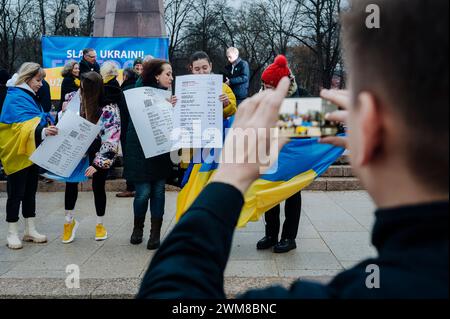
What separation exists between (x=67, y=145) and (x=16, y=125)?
2.22 feet

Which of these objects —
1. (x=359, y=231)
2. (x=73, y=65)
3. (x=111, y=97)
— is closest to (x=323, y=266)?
(x=359, y=231)

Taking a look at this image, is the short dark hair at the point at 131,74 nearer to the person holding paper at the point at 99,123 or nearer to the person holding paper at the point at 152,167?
the person holding paper at the point at 99,123

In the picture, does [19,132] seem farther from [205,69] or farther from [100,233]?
[205,69]

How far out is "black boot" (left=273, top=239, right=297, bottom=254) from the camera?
17.3ft

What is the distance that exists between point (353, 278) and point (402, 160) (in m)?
0.21

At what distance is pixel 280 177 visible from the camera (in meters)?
4.95

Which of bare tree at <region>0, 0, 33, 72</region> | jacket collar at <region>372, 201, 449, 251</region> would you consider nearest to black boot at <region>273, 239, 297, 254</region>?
jacket collar at <region>372, 201, 449, 251</region>

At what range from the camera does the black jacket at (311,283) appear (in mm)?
694

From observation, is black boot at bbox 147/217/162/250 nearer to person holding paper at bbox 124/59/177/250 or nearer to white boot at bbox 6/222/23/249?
person holding paper at bbox 124/59/177/250

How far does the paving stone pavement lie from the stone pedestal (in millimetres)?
7247

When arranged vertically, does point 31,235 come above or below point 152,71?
below

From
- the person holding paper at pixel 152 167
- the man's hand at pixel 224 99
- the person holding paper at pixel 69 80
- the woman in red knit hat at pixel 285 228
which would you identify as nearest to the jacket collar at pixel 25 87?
the person holding paper at pixel 152 167

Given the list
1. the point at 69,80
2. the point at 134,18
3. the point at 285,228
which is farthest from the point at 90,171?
the point at 134,18

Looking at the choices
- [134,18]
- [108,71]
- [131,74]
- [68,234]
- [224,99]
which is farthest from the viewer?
[134,18]
